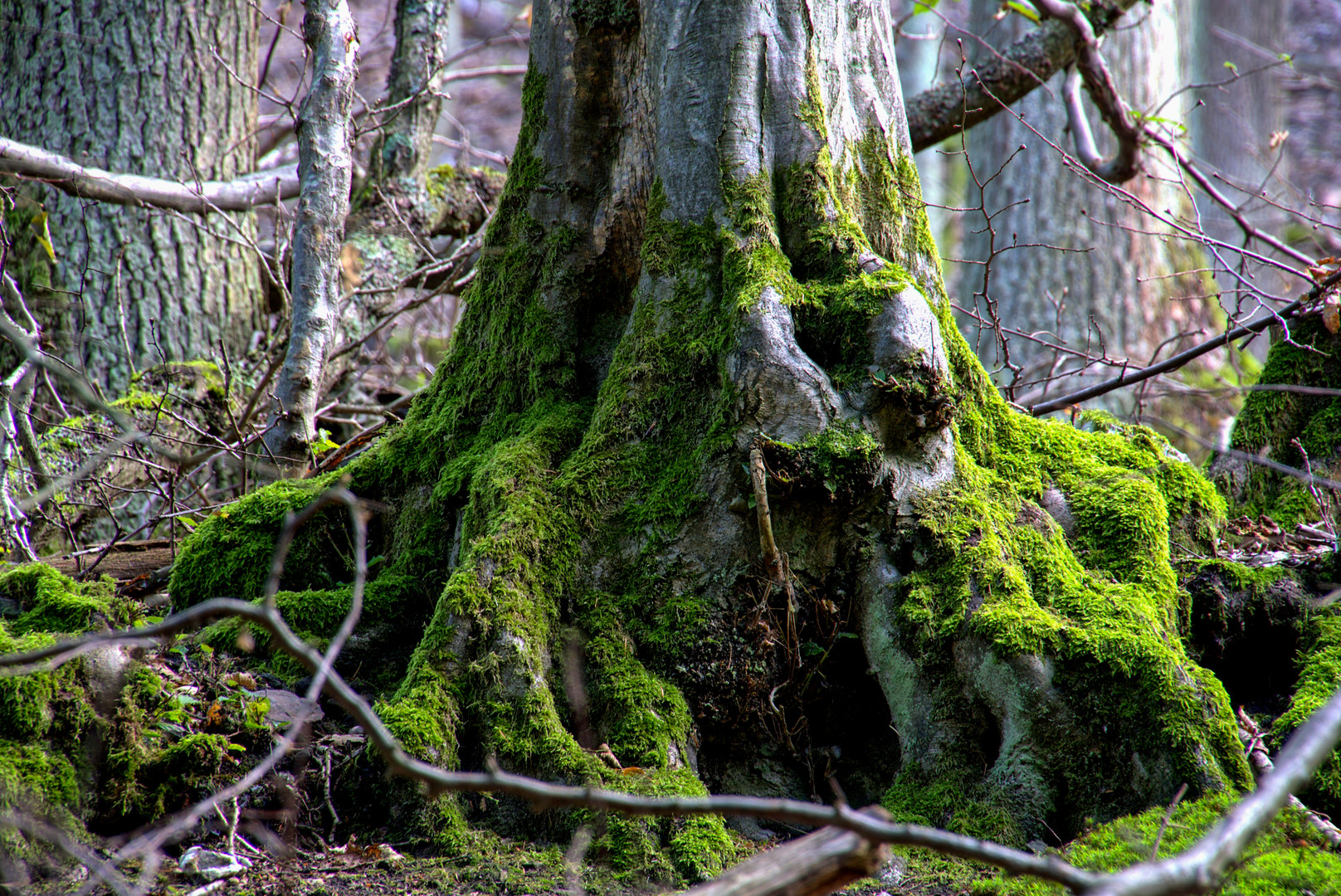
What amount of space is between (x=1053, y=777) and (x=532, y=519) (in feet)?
5.94

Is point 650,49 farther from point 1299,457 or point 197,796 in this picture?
point 1299,457

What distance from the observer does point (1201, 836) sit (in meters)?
2.32

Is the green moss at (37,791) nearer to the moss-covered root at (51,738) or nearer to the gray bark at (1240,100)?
the moss-covered root at (51,738)

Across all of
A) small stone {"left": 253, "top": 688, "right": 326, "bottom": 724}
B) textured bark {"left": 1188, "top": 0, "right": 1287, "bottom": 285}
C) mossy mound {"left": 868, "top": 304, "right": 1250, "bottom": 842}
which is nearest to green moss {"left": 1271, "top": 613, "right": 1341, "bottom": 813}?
mossy mound {"left": 868, "top": 304, "right": 1250, "bottom": 842}

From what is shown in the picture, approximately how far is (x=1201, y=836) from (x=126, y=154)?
6.95 metres

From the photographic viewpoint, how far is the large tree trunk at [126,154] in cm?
595

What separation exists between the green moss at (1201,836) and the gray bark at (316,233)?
3.42m

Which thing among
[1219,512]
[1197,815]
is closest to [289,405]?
[1197,815]

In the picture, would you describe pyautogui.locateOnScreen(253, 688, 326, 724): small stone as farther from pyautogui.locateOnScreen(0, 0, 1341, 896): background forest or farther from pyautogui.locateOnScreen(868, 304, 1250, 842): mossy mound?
pyautogui.locateOnScreen(868, 304, 1250, 842): mossy mound

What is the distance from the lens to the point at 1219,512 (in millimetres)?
3754

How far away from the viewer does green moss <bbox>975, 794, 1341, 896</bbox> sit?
7.02 ft

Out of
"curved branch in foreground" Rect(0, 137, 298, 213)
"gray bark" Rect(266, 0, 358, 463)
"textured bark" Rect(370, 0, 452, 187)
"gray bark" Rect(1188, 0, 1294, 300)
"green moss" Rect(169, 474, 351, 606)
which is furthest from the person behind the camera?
"gray bark" Rect(1188, 0, 1294, 300)

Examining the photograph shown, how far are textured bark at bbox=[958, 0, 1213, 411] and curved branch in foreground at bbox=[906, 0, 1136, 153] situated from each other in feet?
8.53

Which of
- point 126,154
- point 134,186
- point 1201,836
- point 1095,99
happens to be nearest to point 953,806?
point 1201,836
